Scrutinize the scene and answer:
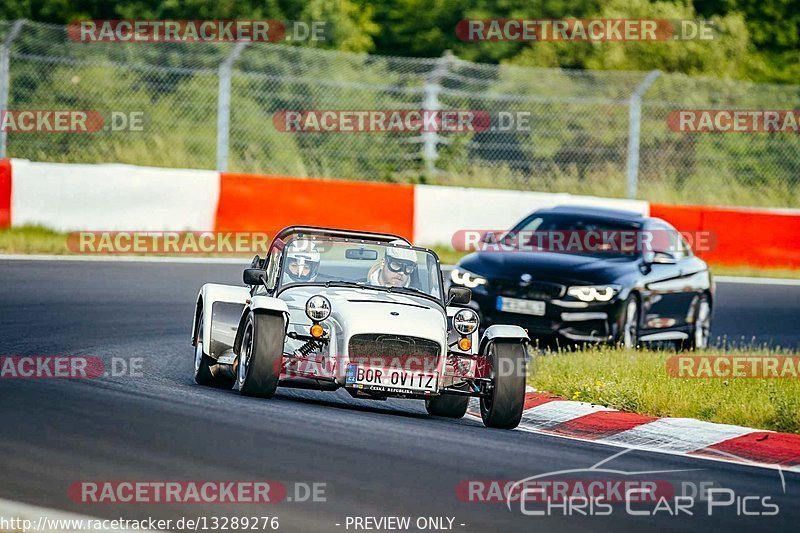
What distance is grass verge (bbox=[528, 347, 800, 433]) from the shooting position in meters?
10.4

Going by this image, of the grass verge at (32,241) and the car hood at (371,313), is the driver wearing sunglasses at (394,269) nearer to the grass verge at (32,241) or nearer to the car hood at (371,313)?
the car hood at (371,313)

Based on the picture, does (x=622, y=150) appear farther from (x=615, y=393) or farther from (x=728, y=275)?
(x=615, y=393)

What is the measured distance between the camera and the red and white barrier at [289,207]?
19.3 meters

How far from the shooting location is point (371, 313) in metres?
Answer: 9.70

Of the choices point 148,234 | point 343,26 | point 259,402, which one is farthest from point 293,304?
point 343,26

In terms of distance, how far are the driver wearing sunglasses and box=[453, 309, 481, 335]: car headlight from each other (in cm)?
51

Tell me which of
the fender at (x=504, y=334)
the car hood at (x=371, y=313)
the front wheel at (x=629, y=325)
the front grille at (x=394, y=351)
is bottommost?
the front wheel at (x=629, y=325)

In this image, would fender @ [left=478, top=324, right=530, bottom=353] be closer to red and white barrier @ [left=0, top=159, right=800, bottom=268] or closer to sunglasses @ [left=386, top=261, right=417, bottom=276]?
sunglasses @ [left=386, top=261, right=417, bottom=276]

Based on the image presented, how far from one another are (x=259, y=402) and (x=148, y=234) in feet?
34.8

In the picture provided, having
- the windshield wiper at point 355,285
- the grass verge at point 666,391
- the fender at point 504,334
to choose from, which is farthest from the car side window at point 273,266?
the grass verge at point 666,391

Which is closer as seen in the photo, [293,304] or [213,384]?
[293,304]

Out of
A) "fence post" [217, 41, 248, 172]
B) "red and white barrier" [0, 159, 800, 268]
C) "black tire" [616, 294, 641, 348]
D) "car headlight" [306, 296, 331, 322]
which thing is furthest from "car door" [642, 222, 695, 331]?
"fence post" [217, 41, 248, 172]

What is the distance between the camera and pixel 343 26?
35.9 meters

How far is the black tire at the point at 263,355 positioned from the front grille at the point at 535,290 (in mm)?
4798
